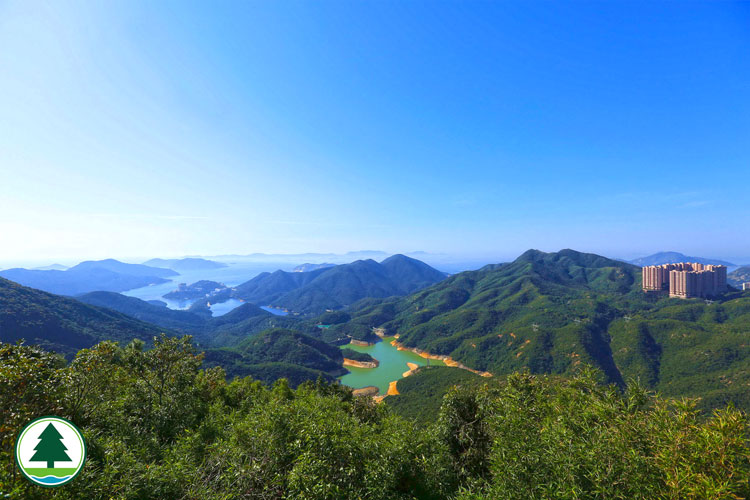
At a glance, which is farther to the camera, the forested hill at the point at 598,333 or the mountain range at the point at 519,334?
the mountain range at the point at 519,334

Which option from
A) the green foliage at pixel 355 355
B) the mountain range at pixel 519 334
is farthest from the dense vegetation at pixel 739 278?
the green foliage at pixel 355 355

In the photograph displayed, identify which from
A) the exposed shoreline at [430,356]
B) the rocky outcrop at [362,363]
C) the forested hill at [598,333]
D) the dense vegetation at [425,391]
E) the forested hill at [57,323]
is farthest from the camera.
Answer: the rocky outcrop at [362,363]

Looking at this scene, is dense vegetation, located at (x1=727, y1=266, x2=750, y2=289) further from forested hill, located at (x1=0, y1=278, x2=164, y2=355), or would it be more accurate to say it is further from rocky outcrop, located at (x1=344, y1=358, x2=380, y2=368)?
forested hill, located at (x1=0, y1=278, x2=164, y2=355)

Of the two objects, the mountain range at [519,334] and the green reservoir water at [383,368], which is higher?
the mountain range at [519,334]

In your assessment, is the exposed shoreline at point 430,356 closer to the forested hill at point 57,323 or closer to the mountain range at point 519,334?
the mountain range at point 519,334

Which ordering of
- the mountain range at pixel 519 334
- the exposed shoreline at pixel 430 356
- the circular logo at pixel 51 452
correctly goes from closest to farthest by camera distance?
the circular logo at pixel 51 452
the mountain range at pixel 519 334
the exposed shoreline at pixel 430 356

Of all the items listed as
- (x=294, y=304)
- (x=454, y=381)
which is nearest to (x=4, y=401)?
(x=454, y=381)

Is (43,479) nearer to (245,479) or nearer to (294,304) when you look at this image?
(245,479)
